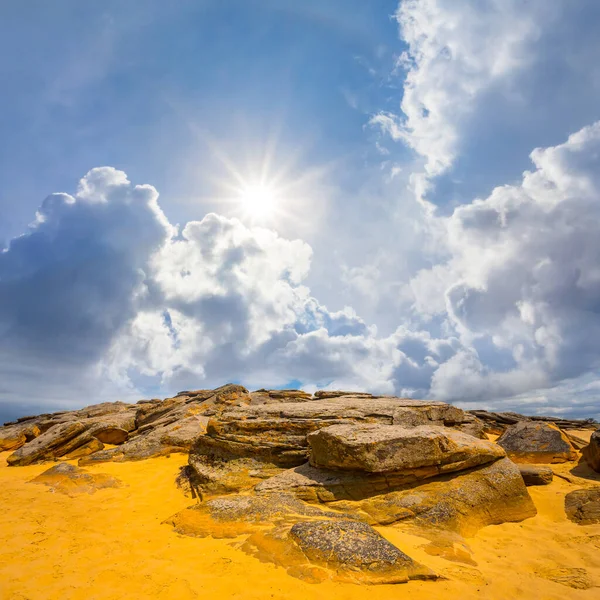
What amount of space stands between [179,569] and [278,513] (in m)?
3.11

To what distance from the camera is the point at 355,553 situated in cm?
704

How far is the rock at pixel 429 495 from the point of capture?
32.7 ft

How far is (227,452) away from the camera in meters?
14.1

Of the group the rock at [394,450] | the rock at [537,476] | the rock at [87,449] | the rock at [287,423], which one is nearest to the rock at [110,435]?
the rock at [87,449]

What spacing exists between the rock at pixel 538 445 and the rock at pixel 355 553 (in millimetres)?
14603

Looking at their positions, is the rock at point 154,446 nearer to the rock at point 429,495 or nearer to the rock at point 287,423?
the rock at point 287,423

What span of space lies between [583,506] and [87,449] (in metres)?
22.9

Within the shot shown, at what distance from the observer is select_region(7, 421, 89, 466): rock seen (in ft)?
62.0

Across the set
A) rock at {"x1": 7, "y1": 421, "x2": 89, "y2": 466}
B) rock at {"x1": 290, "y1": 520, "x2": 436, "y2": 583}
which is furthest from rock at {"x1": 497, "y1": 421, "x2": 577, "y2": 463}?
rock at {"x1": 7, "y1": 421, "x2": 89, "y2": 466}

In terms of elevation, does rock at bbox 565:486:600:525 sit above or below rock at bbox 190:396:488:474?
below

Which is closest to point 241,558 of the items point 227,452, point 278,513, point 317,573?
point 317,573

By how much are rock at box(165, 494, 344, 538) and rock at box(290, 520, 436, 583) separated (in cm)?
141

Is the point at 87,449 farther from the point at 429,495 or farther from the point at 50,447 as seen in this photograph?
the point at 429,495

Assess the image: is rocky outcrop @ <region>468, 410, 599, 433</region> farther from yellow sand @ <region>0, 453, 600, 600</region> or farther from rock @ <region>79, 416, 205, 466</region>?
rock @ <region>79, 416, 205, 466</region>
